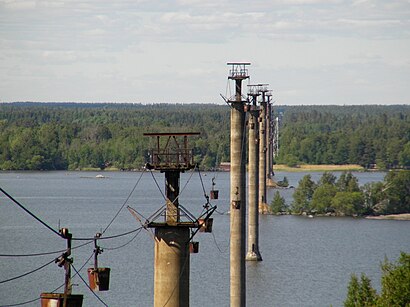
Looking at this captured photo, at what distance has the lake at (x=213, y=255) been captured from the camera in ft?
251

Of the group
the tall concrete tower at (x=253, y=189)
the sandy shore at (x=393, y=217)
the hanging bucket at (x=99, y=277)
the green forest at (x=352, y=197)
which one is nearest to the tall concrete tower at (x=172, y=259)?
the hanging bucket at (x=99, y=277)

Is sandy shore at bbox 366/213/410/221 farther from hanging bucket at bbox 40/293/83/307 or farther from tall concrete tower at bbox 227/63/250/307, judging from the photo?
hanging bucket at bbox 40/293/83/307

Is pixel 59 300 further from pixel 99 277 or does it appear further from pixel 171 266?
pixel 171 266

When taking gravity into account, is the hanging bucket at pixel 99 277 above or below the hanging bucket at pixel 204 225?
below

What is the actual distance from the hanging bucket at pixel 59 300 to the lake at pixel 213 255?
16.3m

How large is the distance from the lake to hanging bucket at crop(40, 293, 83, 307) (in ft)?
53.5

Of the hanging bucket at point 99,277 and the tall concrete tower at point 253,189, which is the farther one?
the tall concrete tower at point 253,189

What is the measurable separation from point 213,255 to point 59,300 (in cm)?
7163

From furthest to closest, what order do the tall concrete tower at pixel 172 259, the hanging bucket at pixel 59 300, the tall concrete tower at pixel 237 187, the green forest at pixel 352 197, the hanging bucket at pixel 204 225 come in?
the green forest at pixel 352 197
the tall concrete tower at pixel 237 187
the hanging bucket at pixel 204 225
the tall concrete tower at pixel 172 259
the hanging bucket at pixel 59 300

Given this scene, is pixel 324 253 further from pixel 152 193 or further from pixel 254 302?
pixel 152 193

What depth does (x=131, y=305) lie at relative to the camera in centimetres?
7031

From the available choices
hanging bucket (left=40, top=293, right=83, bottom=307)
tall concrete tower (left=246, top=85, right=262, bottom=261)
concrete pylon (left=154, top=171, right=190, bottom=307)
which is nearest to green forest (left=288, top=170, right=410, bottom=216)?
tall concrete tower (left=246, top=85, right=262, bottom=261)

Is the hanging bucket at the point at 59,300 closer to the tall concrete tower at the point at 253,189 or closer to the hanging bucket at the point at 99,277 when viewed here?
the hanging bucket at the point at 99,277

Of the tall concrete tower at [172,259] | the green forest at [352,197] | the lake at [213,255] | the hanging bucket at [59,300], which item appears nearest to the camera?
the hanging bucket at [59,300]
